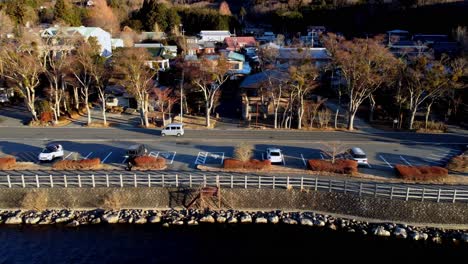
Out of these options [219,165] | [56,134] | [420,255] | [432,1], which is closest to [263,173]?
[219,165]

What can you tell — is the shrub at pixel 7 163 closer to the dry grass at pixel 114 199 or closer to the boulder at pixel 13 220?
the boulder at pixel 13 220

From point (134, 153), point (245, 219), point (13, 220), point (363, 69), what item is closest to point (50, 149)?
point (134, 153)

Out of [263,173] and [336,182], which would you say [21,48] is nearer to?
[263,173]

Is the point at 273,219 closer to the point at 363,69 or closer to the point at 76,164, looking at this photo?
the point at 76,164

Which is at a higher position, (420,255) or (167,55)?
(167,55)

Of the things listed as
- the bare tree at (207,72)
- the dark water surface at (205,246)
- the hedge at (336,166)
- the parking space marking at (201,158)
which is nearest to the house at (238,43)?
the bare tree at (207,72)
